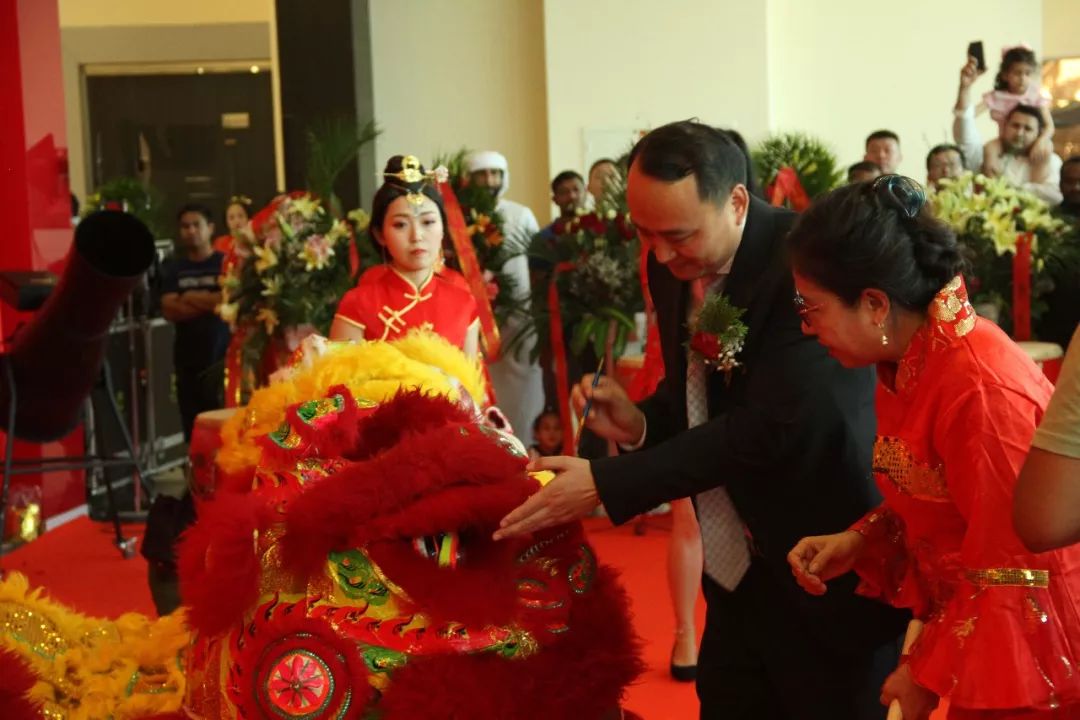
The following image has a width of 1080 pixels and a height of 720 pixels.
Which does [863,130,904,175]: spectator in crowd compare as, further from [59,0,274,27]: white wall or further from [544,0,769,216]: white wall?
[59,0,274,27]: white wall

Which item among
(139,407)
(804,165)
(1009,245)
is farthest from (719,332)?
(139,407)

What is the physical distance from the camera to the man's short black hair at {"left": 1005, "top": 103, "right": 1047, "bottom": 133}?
6.00 meters

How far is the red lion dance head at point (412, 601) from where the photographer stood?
1724mm

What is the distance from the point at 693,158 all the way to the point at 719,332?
256 millimetres

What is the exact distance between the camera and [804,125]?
30.4ft

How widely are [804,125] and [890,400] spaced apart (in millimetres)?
7876

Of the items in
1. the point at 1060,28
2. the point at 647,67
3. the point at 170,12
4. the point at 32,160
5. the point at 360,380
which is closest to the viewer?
the point at 360,380

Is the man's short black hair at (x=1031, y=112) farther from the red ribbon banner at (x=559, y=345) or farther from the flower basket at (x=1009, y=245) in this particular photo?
the red ribbon banner at (x=559, y=345)

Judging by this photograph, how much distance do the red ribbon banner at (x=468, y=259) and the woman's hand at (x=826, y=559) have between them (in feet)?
10.4

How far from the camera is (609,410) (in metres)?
2.11

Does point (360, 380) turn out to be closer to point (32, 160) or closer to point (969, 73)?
point (32, 160)

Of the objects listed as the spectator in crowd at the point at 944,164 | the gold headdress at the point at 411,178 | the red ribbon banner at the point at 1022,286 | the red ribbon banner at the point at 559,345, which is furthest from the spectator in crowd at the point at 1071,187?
the gold headdress at the point at 411,178

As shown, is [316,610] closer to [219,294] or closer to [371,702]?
[371,702]

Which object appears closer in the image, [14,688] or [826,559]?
[826,559]
